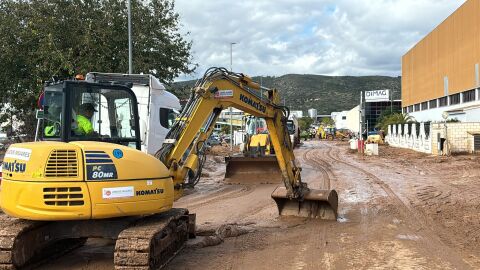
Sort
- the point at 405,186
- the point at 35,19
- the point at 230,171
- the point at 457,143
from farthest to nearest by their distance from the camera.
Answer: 1. the point at 457,143
2. the point at 35,19
3. the point at 230,171
4. the point at 405,186

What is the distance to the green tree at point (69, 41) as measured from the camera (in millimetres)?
19562

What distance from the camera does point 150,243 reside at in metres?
5.56

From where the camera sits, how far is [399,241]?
315 inches

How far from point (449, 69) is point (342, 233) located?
4873 cm

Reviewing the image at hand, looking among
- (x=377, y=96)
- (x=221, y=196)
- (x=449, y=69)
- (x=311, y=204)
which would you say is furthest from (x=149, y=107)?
(x=377, y=96)

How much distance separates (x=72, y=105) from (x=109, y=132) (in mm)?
679

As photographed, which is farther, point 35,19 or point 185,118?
point 35,19

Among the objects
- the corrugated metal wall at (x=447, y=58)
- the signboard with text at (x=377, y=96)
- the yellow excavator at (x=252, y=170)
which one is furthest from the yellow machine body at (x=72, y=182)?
the signboard with text at (x=377, y=96)

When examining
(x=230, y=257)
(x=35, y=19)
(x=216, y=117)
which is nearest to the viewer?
(x=230, y=257)

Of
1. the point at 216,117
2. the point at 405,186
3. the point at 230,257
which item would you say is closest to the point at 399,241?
the point at 230,257

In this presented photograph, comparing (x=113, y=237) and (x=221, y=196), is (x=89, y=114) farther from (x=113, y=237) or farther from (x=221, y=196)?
(x=221, y=196)

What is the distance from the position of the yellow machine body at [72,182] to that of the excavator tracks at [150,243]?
0.95 feet

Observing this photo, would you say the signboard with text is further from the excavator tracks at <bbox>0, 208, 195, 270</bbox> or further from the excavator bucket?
the excavator tracks at <bbox>0, 208, 195, 270</bbox>

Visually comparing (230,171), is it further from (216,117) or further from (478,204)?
(216,117)
